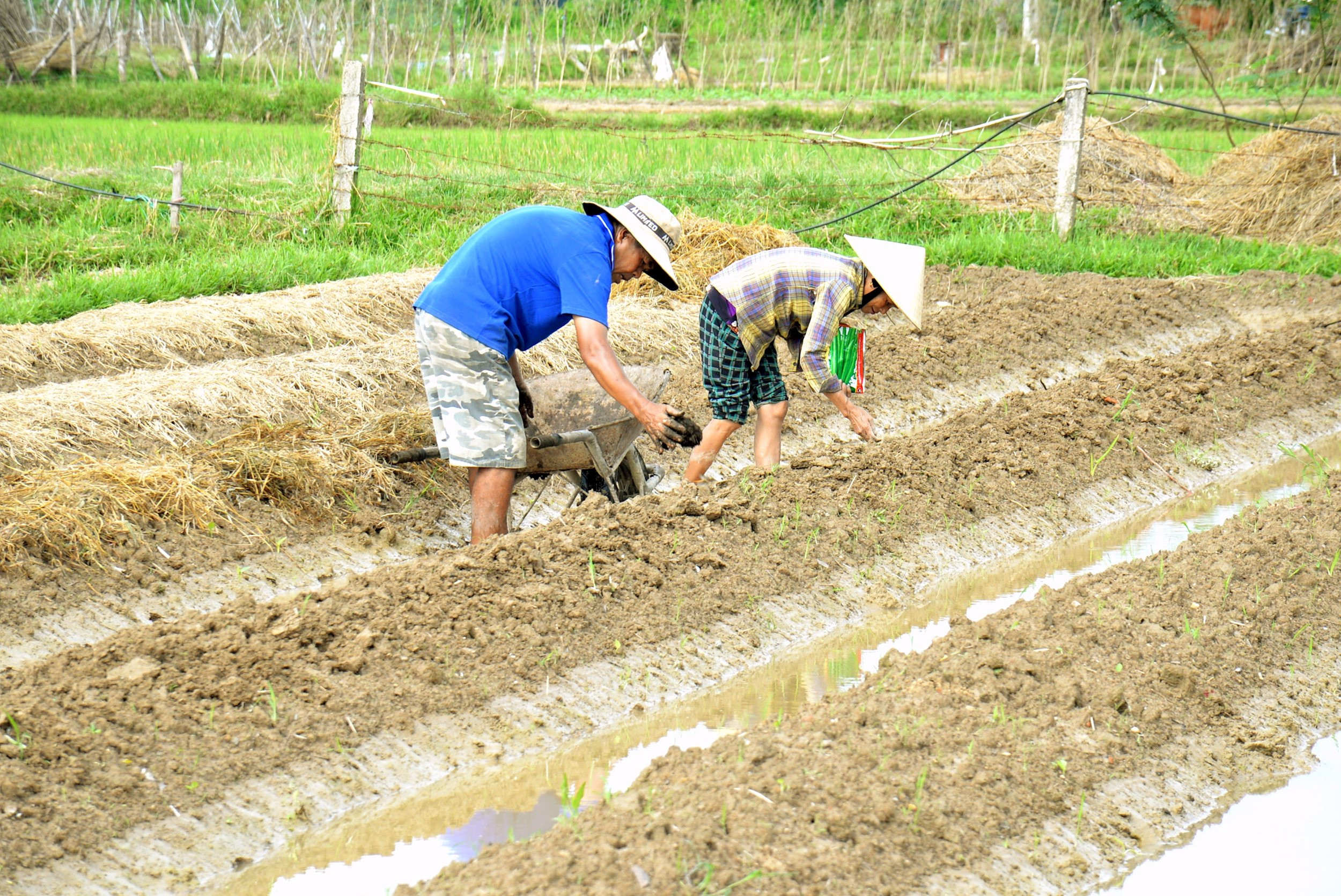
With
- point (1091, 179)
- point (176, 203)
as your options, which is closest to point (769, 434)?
point (176, 203)

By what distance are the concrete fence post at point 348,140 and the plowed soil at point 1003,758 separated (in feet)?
22.6

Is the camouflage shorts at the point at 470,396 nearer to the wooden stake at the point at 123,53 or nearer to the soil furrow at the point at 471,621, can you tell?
the soil furrow at the point at 471,621

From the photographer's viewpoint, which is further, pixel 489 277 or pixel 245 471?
pixel 245 471

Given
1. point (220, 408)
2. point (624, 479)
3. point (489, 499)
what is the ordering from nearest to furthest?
1. point (489, 499)
2. point (624, 479)
3. point (220, 408)

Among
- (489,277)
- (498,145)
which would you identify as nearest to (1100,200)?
(498,145)

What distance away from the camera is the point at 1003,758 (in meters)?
3.16

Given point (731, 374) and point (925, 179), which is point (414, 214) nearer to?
point (925, 179)

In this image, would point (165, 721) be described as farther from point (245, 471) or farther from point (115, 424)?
point (115, 424)

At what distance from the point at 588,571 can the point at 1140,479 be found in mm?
3175

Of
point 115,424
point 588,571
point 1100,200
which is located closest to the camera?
point 588,571

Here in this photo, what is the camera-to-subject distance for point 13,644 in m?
3.92

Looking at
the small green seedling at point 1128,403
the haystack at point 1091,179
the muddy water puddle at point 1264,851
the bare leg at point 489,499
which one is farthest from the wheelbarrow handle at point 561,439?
the haystack at point 1091,179

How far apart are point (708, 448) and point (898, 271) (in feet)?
3.80

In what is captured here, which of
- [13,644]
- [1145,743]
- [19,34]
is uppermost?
[19,34]
